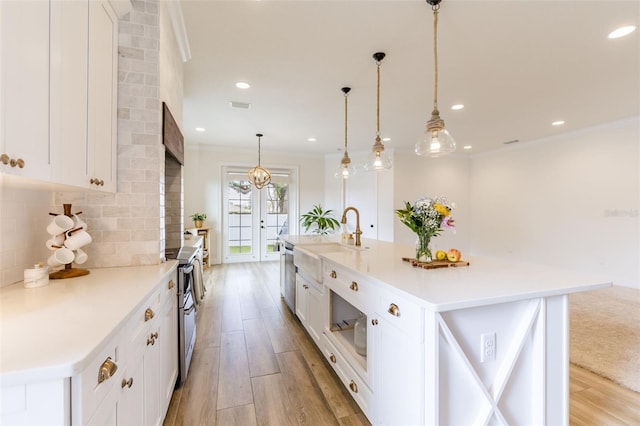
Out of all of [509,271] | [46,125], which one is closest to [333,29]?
[46,125]

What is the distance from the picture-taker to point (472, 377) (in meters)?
1.18

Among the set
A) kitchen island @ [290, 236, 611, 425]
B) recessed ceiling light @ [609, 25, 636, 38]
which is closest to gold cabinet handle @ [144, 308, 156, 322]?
kitchen island @ [290, 236, 611, 425]

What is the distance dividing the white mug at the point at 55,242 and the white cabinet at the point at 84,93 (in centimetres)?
33

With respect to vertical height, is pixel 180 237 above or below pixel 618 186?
below

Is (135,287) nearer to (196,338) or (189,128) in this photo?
(196,338)

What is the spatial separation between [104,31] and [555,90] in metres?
4.49

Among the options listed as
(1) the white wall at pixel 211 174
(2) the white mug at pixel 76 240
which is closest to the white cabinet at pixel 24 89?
(2) the white mug at pixel 76 240

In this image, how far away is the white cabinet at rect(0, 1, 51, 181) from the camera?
3.00 ft

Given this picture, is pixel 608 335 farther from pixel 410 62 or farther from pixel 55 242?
pixel 55 242

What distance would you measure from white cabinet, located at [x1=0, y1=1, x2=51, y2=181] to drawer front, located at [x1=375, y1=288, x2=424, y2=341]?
63.1 inches

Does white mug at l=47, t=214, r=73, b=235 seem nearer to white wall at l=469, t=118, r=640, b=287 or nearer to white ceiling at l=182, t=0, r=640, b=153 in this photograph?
white ceiling at l=182, t=0, r=640, b=153

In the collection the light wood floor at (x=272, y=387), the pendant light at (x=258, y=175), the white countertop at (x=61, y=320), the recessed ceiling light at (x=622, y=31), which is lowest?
the light wood floor at (x=272, y=387)

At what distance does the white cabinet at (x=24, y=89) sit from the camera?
3.00 ft

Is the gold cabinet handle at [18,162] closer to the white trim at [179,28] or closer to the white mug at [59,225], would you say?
the white mug at [59,225]
